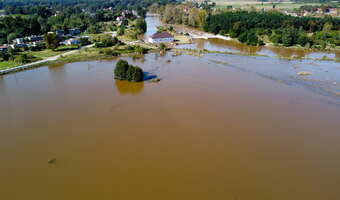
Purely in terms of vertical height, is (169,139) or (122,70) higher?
(122,70)

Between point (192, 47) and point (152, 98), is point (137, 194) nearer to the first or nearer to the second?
point (152, 98)

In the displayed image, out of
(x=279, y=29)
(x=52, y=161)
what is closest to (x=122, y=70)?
(x=52, y=161)

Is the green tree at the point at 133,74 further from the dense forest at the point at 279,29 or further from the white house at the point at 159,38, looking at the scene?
the dense forest at the point at 279,29

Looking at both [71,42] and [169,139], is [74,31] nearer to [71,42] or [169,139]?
[71,42]

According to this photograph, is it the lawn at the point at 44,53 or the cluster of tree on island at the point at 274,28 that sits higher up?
the cluster of tree on island at the point at 274,28

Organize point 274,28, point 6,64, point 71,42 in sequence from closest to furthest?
point 6,64 → point 71,42 → point 274,28

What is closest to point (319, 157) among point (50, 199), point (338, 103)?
point (338, 103)

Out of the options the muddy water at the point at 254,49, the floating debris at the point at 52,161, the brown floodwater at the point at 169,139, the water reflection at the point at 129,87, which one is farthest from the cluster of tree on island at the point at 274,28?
the floating debris at the point at 52,161

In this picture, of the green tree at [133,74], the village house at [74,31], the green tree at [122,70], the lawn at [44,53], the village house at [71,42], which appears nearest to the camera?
the green tree at [133,74]
